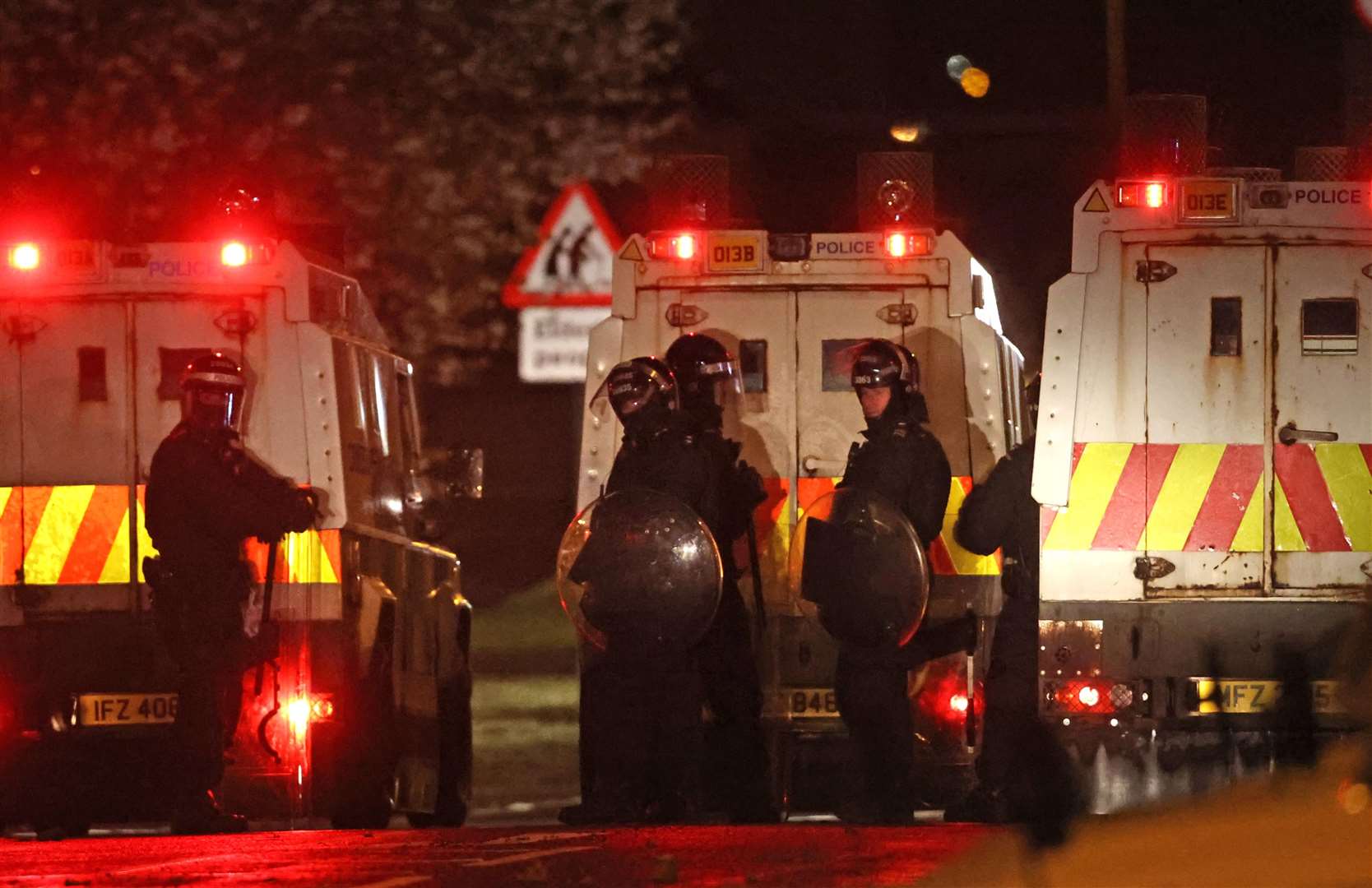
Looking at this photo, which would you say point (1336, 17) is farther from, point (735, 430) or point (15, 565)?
point (15, 565)

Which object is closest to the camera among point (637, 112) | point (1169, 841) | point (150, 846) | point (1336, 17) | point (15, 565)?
point (1169, 841)

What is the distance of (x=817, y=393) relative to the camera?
997 centimetres

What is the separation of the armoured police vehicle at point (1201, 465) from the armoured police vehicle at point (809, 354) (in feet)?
3.35

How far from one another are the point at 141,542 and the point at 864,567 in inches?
114

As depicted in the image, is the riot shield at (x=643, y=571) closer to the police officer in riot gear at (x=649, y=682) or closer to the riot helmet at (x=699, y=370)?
the police officer in riot gear at (x=649, y=682)

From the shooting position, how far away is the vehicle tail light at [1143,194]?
8836 millimetres

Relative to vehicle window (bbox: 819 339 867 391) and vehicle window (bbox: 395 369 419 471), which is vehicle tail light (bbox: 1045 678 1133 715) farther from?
vehicle window (bbox: 395 369 419 471)

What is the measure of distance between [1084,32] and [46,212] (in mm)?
12569

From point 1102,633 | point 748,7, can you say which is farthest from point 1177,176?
point 748,7

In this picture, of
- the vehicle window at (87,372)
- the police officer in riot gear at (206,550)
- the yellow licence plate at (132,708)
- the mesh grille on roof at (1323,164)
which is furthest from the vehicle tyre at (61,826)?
the mesh grille on roof at (1323,164)

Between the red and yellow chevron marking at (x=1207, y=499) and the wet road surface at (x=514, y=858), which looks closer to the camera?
the wet road surface at (x=514, y=858)

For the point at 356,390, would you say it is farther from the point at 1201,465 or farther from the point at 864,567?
the point at 1201,465

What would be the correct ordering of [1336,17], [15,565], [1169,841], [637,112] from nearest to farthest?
[1169,841]
[15,565]
[637,112]
[1336,17]

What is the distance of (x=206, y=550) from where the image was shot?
943 cm
